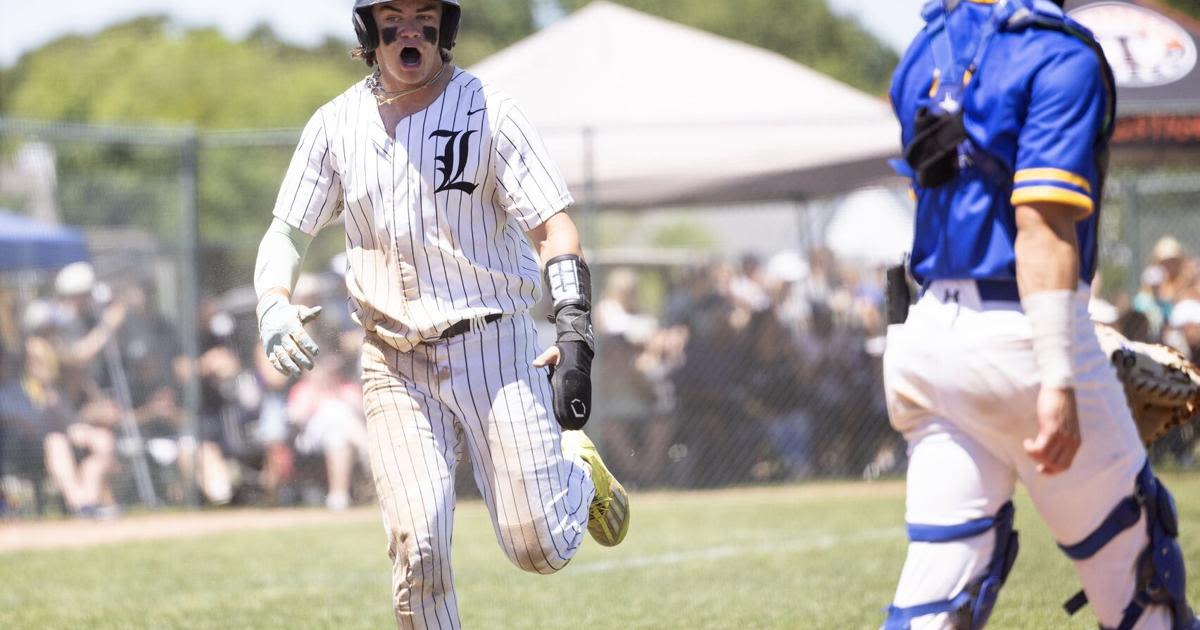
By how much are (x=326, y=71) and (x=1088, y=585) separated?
2282 inches

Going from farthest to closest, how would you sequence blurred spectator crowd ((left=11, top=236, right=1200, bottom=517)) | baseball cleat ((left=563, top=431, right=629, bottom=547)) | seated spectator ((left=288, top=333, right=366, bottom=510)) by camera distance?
seated spectator ((left=288, top=333, right=366, bottom=510))
blurred spectator crowd ((left=11, top=236, right=1200, bottom=517))
baseball cleat ((left=563, top=431, right=629, bottom=547))

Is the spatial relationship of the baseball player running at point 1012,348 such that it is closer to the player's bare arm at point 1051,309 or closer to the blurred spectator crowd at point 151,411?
the player's bare arm at point 1051,309

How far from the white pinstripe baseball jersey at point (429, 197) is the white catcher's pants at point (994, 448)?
4.87ft

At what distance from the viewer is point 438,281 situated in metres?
4.41

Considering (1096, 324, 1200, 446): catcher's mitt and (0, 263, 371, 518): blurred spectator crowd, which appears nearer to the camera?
(1096, 324, 1200, 446): catcher's mitt

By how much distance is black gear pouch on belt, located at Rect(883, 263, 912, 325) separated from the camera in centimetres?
362

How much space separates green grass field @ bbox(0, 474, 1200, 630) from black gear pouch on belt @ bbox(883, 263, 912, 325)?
2.69 m

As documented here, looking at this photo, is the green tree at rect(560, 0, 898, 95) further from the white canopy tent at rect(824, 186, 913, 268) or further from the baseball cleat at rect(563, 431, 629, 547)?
the baseball cleat at rect(563, 431, 629, 547)

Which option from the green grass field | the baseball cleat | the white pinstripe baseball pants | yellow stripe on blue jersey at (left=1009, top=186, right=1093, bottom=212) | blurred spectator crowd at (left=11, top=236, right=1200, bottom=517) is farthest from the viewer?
blurred spectator crowd at (left=11, top=236, right=1200, bottom=517)

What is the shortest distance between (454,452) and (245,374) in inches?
330

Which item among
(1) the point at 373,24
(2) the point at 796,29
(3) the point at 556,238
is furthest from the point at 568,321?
(2) the point at 796,29

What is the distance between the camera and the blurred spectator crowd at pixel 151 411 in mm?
11656

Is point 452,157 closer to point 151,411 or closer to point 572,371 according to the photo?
point 572,371

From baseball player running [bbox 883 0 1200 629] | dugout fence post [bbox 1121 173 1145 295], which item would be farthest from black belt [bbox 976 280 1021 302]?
dugout fence post [bbox 1121 173 1145 295]
